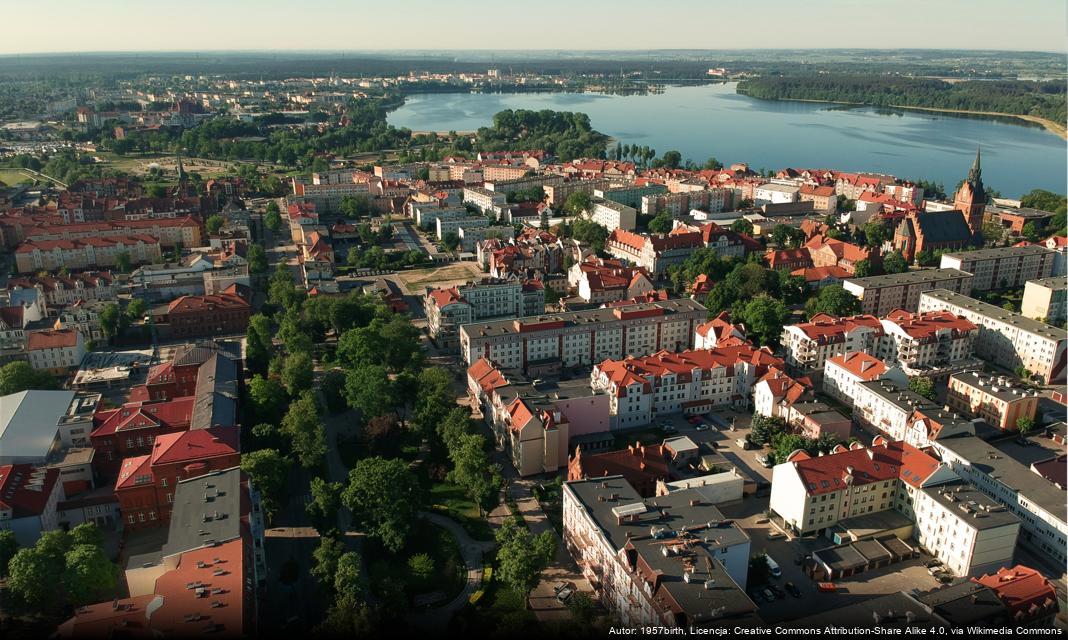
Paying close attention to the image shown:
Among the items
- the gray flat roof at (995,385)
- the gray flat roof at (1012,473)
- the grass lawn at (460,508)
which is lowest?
the grass lawn at (460,508)

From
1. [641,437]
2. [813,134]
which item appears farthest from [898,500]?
[813,134]

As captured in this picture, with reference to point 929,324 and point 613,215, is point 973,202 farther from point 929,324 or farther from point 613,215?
point 929,324

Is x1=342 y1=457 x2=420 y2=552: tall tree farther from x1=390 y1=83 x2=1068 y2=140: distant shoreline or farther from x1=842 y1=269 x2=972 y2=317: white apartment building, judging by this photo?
x1=390 y1=83 x2=1068 y2=140: distant shoreline

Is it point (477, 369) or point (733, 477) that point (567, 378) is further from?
point (733, 477)

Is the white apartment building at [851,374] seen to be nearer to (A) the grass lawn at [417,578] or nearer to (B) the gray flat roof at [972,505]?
(B) the gray flat roof at [972,505]

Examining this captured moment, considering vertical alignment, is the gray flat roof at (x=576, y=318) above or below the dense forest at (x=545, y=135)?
below

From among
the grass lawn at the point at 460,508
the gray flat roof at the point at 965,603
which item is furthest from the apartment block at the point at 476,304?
the gray flat roof at the point at 965,603
